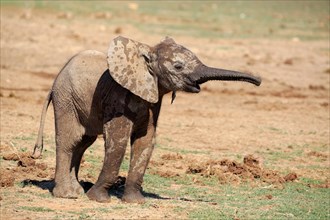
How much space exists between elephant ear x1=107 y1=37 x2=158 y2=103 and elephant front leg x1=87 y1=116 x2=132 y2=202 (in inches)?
14.8

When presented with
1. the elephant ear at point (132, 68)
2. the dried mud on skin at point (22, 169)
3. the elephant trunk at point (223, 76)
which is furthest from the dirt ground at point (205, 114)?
the elephant trunk at point (223, 76)

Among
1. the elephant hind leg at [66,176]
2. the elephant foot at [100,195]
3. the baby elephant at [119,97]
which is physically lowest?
the elephant foot at [100,195]

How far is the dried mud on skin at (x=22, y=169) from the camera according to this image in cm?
1076

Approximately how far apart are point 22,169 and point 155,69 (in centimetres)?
272

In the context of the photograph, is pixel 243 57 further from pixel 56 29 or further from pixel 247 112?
pixel 247 112

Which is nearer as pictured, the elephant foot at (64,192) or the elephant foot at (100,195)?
the elephant foot at (100,195)

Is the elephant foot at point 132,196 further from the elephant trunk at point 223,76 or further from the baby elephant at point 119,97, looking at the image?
the elephant trunk at point 223,76

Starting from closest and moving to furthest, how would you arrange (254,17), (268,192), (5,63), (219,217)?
(219,217)
(268,192)
(5,63)
(254,17)

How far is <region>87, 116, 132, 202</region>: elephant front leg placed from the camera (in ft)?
30.7

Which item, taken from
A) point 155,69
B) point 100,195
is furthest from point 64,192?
point 155,69

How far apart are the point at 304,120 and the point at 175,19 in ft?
65.6

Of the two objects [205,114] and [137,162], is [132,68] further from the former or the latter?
[205,114]

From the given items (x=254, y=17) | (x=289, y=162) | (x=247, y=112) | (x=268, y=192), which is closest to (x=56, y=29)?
(x=247, y=112)

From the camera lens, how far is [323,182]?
473 inches
